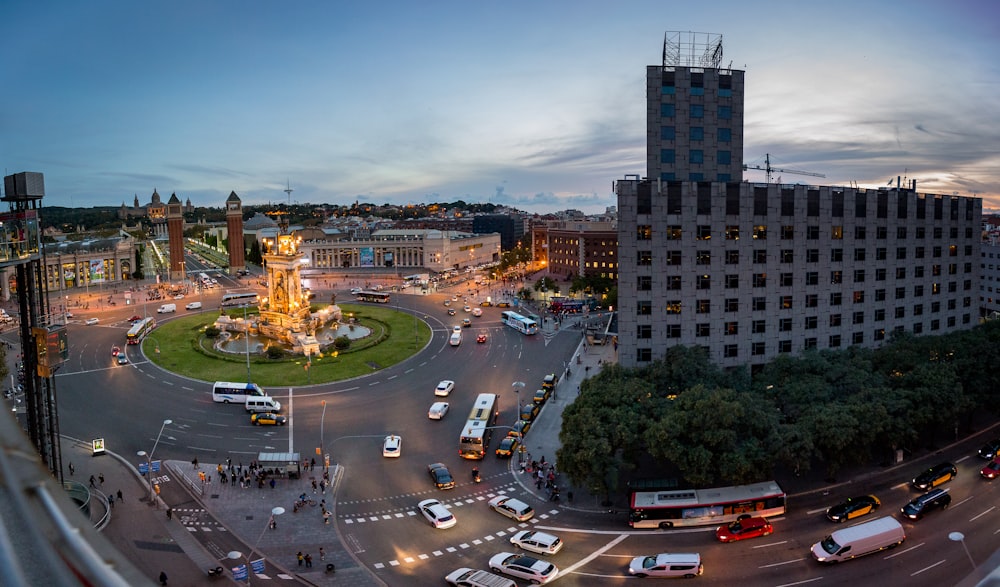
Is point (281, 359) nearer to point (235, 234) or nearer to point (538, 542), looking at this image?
point (538, 542)

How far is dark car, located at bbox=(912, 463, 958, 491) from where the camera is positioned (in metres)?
40.4

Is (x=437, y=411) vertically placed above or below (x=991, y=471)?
above

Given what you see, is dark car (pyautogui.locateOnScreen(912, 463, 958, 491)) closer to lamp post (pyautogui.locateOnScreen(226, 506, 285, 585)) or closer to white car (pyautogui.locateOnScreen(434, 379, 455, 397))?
white car (pyautogui.locateOnScreen(434, 379, 455, 397))

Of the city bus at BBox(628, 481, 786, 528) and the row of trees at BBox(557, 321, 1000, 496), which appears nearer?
the city bus at BBox(628, 481, 786, 528)

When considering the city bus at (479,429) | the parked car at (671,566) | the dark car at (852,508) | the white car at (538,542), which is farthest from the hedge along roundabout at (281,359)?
the dark car at (852,508)

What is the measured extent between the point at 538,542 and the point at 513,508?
4371 mm

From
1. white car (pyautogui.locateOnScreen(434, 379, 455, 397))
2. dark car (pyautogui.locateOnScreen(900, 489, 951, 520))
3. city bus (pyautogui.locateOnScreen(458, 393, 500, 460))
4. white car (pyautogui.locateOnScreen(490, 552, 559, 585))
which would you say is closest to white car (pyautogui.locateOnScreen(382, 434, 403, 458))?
city bus (pyautogui.locateOnScreen(458, 393, 500, 460))

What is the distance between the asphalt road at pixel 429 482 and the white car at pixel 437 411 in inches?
26.8

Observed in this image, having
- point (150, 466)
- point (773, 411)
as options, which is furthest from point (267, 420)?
point (773, 411)

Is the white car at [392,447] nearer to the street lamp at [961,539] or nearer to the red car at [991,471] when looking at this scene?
the street lamp at [961,539]

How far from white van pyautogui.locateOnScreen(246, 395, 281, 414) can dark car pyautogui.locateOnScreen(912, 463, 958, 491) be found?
46746mm

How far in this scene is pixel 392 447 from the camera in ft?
155

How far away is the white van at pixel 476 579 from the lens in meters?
30.6

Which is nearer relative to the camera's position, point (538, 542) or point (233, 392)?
point (538, 542)
